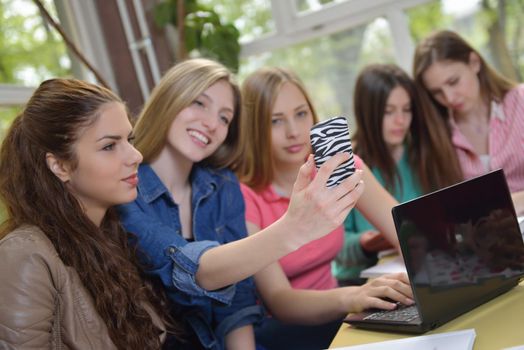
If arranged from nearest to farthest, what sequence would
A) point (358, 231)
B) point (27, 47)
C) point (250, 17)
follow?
1. point (358, 231)
2. point (27, 47)
3. point (250, 17)

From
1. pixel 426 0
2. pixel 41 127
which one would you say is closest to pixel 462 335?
pixel 41 127

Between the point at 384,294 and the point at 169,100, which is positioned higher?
the point at 169,100

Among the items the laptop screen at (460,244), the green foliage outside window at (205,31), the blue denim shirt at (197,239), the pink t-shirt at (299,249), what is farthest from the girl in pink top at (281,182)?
the green foliage outside window at (205,31)

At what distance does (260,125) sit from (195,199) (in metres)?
0.42

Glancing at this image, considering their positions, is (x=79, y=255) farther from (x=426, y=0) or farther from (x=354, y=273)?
(x=426, y=0)

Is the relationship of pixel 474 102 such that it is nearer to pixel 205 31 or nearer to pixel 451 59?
pixel 451 59

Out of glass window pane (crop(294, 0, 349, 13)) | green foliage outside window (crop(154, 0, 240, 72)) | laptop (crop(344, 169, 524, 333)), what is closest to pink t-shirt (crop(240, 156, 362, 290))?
laptop (crop(344, 169, 524, 333))

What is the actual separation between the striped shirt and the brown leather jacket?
5.26 feet

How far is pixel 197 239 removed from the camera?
64.6 inches

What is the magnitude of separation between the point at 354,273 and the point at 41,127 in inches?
53.5

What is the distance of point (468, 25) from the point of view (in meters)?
2.81

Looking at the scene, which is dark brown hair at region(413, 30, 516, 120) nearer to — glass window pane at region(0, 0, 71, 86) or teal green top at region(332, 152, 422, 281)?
teal green top at region(332, 152, 422, 281)

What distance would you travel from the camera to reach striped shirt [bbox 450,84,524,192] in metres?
2.21

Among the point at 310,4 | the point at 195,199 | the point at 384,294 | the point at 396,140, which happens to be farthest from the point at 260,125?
the point at 310,4
